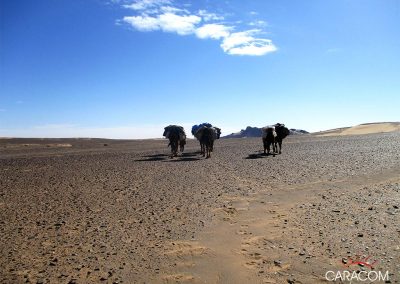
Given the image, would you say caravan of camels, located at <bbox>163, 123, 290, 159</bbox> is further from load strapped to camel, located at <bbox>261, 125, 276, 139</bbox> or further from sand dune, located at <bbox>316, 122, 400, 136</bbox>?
sand dune, located at <bbox>316, 122, 400, 136</bbox>

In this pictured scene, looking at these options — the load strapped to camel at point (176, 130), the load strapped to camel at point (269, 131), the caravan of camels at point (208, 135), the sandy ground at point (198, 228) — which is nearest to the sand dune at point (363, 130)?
the caravan of camels at point (208, 135)

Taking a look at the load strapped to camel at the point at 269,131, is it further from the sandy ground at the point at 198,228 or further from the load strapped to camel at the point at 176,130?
the sandy ground at the point at 198,228

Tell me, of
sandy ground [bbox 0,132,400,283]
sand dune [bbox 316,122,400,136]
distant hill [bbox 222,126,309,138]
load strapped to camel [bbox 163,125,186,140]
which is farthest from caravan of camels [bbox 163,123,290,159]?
distant hill [bbox 222,126,309,138]

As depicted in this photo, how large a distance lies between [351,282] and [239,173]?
11.3 m

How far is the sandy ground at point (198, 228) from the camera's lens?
235 inches

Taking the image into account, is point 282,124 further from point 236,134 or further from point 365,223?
point 236,134

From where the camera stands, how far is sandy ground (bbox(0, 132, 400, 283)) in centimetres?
598

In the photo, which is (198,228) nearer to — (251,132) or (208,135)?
(208,135)

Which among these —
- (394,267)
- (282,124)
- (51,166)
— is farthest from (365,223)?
(282,124)

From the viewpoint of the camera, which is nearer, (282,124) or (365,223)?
(365,223)

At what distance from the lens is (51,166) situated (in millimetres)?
20297

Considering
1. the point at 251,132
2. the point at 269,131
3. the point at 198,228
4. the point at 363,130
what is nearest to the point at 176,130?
the point at 269,131

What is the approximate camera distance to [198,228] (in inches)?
326

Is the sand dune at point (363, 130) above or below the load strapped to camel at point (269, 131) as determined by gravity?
above
